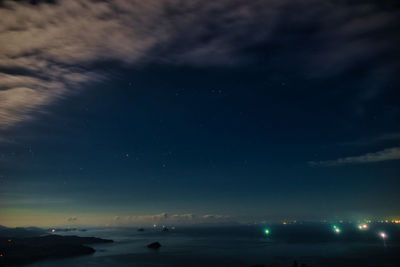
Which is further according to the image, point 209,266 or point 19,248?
point 19,248

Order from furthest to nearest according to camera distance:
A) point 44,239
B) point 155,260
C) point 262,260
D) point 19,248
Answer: point 44,239 → point 19,248 → point 155,260 → point 262,260

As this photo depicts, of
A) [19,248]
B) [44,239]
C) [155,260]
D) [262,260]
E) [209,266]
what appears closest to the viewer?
[209,266]

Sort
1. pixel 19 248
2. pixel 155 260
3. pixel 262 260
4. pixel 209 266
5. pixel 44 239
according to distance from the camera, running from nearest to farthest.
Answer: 1. pixel 209 266
2. pixel 262 260
3. pixel 155 260
4. pixel 19 248
5. pixel 44 239

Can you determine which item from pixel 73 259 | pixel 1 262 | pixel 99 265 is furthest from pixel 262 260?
pixel 1 262

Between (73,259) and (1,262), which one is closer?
(1,262)

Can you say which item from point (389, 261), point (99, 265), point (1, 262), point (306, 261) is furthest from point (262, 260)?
point (1, 262)

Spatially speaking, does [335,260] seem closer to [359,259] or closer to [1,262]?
[359,259]

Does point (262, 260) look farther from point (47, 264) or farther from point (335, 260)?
point (47, 264)

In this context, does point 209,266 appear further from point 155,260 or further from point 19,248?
point 19,248
